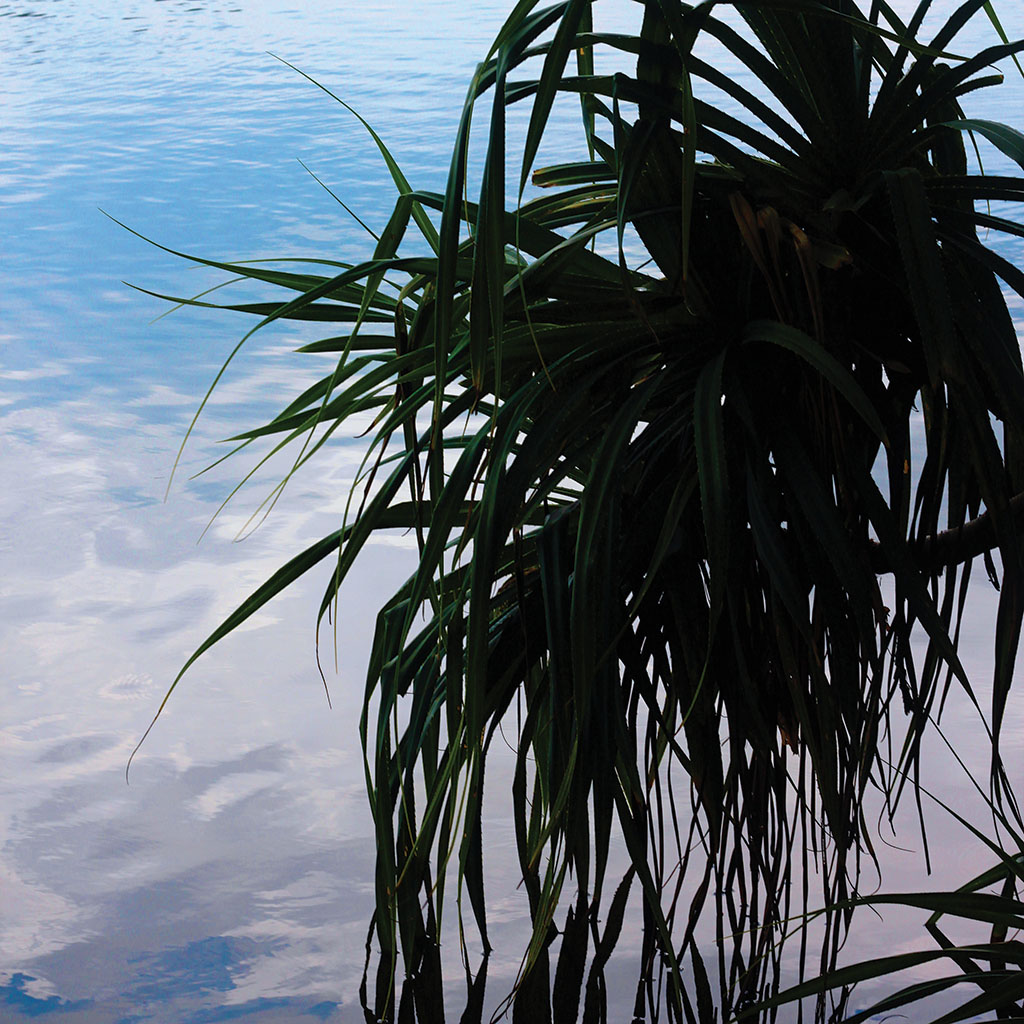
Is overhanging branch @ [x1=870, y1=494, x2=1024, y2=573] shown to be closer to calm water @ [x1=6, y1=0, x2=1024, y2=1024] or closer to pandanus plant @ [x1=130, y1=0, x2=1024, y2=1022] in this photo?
pandanus plant @ [x1=130, y1=0, x2=1024, y2=1022]

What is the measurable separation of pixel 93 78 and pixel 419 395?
672 cm

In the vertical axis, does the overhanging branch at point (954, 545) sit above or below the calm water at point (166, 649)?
below

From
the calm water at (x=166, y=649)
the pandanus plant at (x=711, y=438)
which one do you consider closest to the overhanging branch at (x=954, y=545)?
the pandanus plant at (x=711, y=438)

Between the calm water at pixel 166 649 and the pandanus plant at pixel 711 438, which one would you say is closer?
the pandanus plant at pixel 711 438

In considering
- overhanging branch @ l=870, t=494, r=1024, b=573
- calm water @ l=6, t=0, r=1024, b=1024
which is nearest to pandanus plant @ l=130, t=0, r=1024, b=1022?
overhanging branch @ l=870, t=494, r=1024, b=573

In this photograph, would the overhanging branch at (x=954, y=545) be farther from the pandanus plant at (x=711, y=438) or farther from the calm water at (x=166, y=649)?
the calm water at (x=166, y=649)

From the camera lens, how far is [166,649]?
1.91 metres

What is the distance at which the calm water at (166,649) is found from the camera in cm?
135

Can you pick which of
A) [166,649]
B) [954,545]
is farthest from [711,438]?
[166,649]

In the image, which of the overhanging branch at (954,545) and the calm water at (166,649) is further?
the calm water at (166,649)

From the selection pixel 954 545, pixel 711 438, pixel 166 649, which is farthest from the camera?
pixel 166 649

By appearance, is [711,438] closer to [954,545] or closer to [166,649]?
[954,545]

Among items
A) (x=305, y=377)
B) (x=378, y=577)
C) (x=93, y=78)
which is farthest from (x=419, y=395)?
(x=93, y=78)

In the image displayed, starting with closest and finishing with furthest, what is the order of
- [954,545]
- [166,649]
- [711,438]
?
[711,438], [954,545], [166,649]
